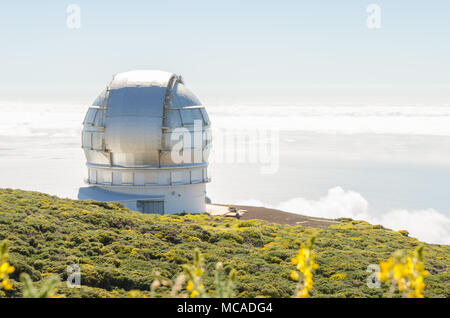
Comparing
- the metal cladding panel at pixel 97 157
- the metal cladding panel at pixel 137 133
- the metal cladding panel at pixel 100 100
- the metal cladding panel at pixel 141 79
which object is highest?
the metal cladding panel at pixel 141 79

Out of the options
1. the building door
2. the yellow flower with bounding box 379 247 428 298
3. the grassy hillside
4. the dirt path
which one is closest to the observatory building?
the building door

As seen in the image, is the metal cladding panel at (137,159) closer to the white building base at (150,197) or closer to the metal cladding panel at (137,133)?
the metal cladding panel at (137,133)

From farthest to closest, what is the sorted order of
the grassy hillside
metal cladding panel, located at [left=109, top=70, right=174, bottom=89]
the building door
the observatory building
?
metal cladding panel, located at [left=109, top=70, right=174, bottom=89]
the building door
the observatory building
the grassy hillside

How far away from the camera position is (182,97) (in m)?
37.0

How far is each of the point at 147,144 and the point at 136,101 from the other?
3120mm

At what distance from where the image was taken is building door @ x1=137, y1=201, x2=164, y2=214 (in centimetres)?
3644

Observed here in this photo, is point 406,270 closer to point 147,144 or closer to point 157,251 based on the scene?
point 157,251

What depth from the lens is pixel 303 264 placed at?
669cm

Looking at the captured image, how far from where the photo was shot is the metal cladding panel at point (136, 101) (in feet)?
117

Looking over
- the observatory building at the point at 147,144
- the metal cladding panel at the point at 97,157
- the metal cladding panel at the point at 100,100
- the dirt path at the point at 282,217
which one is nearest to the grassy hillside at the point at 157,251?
the dirt path at the point at 282,217

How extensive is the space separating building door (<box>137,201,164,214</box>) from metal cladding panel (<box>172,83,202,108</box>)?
6837mm

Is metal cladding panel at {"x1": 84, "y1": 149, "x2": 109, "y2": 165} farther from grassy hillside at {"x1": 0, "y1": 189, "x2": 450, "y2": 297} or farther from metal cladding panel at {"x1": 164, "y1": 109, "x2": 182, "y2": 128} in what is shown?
grassy hillside at {"x1": 0, "y1": 189, "x2": 450, "y2": 297}

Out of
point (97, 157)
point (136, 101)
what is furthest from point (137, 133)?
point (97, 157)
